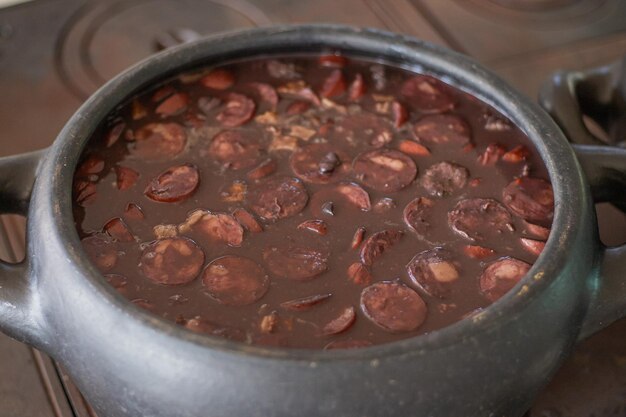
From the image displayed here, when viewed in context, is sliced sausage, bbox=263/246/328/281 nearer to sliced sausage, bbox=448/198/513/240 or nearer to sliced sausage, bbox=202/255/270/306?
sliced sausage, bbox=202/255/270/306

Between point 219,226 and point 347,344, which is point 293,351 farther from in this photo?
point 219,226

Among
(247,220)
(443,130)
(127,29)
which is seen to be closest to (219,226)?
(247,220)

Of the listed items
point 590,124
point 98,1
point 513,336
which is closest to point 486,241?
point 513,336

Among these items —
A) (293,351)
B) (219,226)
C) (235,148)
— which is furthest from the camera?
(235,148)

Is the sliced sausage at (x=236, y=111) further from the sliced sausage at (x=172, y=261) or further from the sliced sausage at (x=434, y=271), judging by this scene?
the sliced sausage at (x=434, y=271)

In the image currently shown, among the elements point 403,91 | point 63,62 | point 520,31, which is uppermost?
point 403,91

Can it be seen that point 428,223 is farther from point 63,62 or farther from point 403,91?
point 63,62

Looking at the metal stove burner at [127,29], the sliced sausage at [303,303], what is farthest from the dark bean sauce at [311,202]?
the metal stove burner at [127,29]
